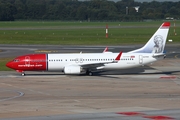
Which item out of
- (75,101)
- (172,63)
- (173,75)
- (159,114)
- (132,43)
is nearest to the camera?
(159,114)

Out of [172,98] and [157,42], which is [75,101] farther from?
[157,42]

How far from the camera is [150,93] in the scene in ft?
155

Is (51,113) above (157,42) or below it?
below

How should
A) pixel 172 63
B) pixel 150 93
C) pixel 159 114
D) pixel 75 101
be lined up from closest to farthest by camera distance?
pixel 159 114 → pixel 75 101 → pixel 150 93 → pixel 172 63

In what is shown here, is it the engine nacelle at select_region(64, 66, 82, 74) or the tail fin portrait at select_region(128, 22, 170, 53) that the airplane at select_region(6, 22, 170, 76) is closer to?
the engine nacelle at select_region(64, 66, 82, 74)

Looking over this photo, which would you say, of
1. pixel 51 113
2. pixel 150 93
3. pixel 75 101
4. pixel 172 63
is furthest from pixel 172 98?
pixel 172 63

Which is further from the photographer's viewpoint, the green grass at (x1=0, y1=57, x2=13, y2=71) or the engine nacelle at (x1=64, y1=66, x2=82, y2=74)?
the green grass at (x1=0, y1=57, x2=13, y2=71)

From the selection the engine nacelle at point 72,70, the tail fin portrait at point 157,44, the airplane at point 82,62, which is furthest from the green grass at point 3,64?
the tail fin portrait at point 157,44

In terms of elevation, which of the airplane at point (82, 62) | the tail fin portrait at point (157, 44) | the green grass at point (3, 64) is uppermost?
the tail fin portrait at point (157, 44)

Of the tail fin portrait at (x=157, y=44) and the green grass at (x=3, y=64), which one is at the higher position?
the tail fin portrait at (x=157, y=44)

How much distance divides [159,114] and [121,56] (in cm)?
2579

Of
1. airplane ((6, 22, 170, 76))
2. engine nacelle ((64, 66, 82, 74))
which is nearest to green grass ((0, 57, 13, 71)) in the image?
airplane ((6, 22, 170, 76))

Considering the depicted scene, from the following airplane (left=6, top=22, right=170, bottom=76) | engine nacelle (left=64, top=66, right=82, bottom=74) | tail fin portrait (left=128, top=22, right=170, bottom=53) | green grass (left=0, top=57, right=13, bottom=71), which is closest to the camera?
engine nacelle (left=64, top=66, right=82, bottom=74)

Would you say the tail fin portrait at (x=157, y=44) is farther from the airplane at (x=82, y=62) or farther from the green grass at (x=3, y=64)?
the green grass at (x=3, y=64)
